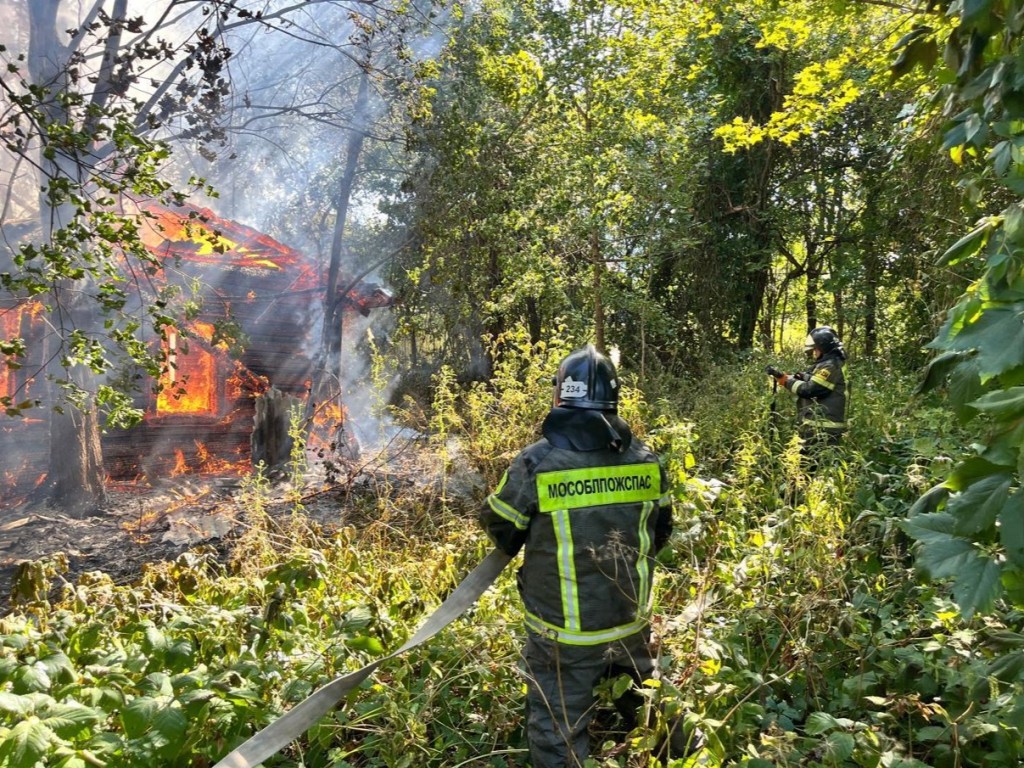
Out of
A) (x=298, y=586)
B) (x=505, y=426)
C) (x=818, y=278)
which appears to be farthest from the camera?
(x=818, y=278)

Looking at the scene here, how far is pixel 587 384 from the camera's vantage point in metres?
2.71

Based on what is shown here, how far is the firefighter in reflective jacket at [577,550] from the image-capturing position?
8.36 feet

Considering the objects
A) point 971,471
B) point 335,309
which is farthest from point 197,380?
point 971,471

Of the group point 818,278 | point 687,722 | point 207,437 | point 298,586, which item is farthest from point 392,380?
point 687,722

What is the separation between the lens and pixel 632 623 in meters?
2.64

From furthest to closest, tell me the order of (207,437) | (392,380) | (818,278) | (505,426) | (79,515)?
(818,278)
(392,380)
(207,437)
(79,515)
(505,426)

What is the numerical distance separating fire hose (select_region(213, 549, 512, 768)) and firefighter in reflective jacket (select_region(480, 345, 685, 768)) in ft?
0.97

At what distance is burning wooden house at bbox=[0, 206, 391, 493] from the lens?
11.1 metres

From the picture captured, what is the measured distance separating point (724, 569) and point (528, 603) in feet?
2.66

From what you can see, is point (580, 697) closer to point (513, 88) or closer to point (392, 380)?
point (513, 88)

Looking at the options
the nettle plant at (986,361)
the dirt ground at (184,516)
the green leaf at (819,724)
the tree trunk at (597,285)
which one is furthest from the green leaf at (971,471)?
the tree trunk at (597,285)

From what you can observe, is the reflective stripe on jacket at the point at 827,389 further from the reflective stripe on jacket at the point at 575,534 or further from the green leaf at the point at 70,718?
the green leaf at the point at 70,718

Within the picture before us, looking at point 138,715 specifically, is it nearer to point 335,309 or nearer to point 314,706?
point 314,706

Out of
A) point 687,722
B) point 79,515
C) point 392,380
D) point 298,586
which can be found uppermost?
point 392,380
